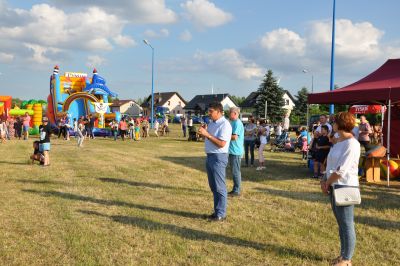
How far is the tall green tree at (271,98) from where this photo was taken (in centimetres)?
5462

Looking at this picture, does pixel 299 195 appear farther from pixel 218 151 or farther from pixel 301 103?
pixel 301 103

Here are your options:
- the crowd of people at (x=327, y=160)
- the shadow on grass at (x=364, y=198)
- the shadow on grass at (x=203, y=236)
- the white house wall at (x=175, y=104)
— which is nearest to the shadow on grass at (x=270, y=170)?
the crowd of people at (x=327, y=160)

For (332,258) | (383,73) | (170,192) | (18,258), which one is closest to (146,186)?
(170,192)

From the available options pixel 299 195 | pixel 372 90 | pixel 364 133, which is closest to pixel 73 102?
pixel 364 133

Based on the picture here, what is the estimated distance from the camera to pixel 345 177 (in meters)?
4.17

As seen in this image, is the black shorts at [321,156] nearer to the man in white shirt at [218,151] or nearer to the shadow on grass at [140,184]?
the shadow on grass at [140,184]

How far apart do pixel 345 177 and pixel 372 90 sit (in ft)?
20.8

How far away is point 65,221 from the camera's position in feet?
20.1

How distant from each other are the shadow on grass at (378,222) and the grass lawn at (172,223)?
0.02 m

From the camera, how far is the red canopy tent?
945 cm

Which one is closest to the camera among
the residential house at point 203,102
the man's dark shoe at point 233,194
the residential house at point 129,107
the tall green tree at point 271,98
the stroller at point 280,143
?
the man's dark shoe at point 233,194

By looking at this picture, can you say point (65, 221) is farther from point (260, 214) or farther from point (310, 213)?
point (310, 213)

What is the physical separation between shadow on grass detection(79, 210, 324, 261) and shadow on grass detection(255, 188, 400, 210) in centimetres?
302

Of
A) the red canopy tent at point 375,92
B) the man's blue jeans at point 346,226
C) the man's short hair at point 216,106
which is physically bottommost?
the man's blue jeans at point 346,226
